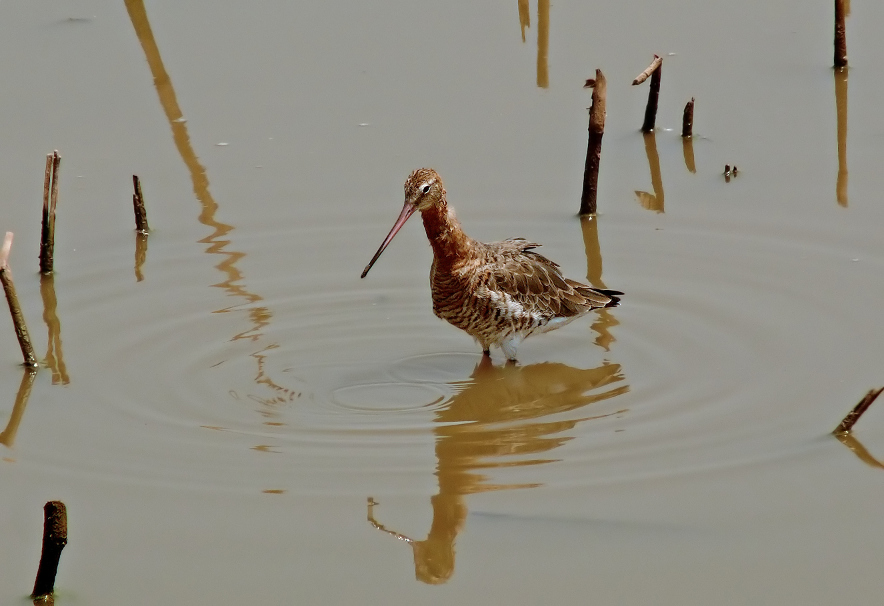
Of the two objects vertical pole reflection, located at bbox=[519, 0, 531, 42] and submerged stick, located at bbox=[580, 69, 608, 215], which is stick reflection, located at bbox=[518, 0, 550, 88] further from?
submerged stick, located at bbox=[580, 69, 608, 215]

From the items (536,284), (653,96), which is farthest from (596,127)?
(536,284)

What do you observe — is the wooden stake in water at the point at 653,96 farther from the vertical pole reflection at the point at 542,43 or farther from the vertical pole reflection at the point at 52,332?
the vertical pole reflection at the point at 52,332

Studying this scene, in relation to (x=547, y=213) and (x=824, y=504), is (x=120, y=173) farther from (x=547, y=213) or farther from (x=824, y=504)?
(x=824, y=504)

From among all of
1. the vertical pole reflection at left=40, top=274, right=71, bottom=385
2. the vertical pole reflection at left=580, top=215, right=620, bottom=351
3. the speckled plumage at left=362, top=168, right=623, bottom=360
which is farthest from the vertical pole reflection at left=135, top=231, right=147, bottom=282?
the vertical pole reflection at left=580, top=215, right=620, bottom=351

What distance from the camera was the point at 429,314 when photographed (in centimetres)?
830

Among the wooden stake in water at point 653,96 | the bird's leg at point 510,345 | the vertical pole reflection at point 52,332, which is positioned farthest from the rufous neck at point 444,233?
the wooden stake in water at point 653,96

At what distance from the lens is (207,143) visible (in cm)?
1005

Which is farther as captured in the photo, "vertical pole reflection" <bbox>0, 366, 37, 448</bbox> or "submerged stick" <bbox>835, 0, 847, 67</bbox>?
"submerged stick" <bbox>835, 0, 847, 67</bbox>

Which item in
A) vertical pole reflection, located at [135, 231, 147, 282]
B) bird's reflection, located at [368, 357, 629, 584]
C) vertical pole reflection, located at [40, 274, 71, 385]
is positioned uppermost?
vertical pole reflection, located at [135, 231, 147, 282]

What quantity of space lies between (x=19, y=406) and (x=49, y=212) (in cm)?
150

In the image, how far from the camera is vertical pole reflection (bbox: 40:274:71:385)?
7430mm

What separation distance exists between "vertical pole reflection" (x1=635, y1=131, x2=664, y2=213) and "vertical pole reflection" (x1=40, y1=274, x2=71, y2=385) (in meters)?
3.85

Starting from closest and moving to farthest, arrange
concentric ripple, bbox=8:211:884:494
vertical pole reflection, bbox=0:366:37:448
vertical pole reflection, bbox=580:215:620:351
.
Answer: concentric ripple, bbox=8:211:884:494 → vertical pole reflection, bbox=0:366:37:448 → vertical pole reflection, bbox=580:215:620:351

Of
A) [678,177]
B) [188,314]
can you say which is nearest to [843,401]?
[678,177]
